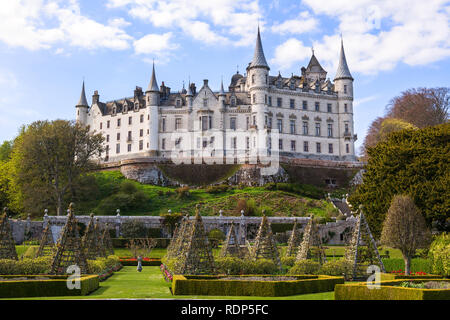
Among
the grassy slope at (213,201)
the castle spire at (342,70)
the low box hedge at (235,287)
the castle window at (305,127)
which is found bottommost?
the low box hedge at (235,287)

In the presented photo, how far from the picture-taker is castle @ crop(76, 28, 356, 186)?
68.1 m


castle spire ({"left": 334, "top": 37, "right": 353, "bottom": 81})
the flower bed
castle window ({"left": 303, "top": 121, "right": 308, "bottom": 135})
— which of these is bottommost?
the flower bed

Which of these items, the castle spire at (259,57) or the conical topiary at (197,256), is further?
the castle spire at (259,57)

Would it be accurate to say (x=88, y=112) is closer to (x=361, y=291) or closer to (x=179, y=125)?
(x=179, y=125)

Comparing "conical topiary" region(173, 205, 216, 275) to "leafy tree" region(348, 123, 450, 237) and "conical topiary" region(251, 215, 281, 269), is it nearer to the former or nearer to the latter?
"conical topiary" region(251, 215, 281, 269)

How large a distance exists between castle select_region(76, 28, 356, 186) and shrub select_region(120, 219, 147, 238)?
72.8ft

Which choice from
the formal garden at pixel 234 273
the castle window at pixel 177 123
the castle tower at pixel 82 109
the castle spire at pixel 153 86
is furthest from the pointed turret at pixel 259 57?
the formal garden at pixel 234 273

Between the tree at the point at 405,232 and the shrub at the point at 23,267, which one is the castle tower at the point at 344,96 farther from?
the shrub at the point at 23,267

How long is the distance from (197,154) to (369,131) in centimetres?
2461

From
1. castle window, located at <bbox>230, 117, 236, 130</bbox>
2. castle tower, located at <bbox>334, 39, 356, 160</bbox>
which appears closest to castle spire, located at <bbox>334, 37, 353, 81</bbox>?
castle tower, located at <bbox>334, 39, 356, 160</bbox>

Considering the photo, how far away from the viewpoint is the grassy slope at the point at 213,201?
5275cm

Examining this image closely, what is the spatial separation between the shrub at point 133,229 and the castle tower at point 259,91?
89.6 feet
